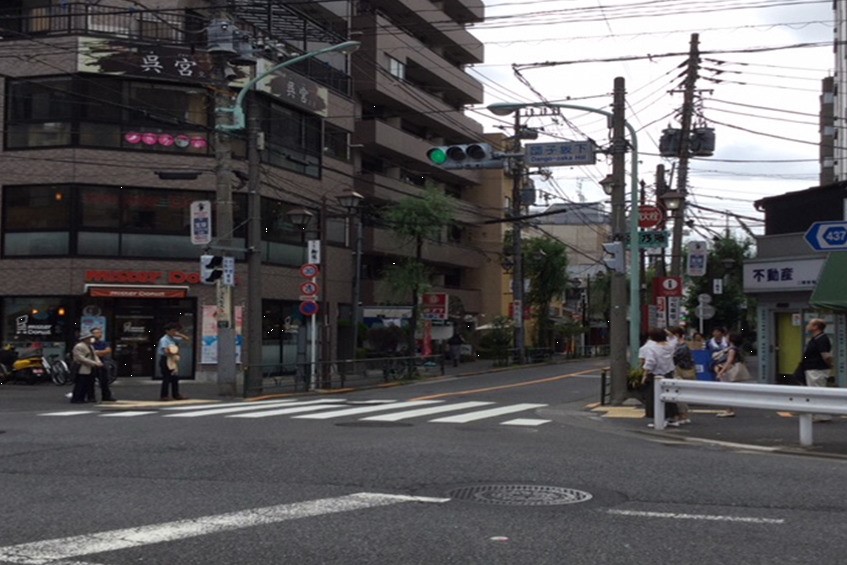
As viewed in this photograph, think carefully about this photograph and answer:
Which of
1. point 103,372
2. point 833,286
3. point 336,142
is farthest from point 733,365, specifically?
point 336,142

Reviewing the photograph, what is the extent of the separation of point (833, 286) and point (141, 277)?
20.6 m

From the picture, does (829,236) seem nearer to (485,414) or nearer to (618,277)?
(618,277)

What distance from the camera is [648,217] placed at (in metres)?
23.9

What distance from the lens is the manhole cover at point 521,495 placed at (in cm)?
796

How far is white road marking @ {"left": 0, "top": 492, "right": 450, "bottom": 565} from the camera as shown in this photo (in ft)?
20.1

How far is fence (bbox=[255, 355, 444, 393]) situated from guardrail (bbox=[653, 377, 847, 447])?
1264cm

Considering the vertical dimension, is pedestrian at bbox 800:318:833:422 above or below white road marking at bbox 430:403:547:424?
above

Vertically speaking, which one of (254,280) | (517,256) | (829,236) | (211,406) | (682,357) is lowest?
(211,406)

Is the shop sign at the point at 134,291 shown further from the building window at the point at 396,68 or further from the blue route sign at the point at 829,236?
the blue route sign at the point at 829,236

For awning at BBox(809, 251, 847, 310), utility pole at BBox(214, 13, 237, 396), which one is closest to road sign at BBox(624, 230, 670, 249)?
awning at BBox(809, 251, 847, 310)

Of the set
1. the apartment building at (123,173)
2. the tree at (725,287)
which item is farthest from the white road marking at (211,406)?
the tree at (725,287)

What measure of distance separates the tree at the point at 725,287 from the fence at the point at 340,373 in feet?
73.2

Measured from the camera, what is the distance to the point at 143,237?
30.0 metres

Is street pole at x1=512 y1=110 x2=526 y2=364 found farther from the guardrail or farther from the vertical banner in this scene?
the guardrail
